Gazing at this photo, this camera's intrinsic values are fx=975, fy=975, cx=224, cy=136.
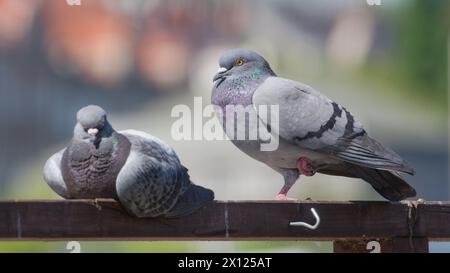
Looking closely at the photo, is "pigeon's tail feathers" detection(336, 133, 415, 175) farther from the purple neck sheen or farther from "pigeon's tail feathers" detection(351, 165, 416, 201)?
the purple neck sheen

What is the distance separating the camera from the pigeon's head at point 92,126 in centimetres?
294

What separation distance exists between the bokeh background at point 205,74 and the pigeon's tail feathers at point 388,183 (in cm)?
138

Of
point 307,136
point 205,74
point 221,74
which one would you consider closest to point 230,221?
point 307,136

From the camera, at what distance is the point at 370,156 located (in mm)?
3428

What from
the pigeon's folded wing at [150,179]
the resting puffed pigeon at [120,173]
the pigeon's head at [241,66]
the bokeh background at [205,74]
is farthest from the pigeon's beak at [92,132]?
the bokeh background at [205,74]

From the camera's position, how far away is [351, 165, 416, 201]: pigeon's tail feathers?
3.35m

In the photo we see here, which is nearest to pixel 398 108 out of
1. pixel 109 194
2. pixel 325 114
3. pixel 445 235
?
pixel 325 114

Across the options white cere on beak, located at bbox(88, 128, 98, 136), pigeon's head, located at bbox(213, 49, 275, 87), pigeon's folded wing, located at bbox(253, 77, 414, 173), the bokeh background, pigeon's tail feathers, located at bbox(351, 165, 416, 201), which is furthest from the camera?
the bokeh background

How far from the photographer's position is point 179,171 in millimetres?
3006

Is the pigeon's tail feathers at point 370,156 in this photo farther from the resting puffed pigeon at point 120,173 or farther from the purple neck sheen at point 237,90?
the resting puffed pigeon at point 120,173

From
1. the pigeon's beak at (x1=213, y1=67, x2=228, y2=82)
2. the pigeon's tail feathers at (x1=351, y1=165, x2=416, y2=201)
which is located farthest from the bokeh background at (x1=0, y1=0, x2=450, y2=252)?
the pigeon's tail feathers at (x1=351, y1=165, x2=416, y2=201)

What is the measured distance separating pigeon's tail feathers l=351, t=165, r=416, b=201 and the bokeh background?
1.38 m
